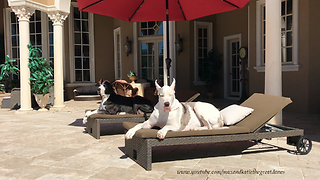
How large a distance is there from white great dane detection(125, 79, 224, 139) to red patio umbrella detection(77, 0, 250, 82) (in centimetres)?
189

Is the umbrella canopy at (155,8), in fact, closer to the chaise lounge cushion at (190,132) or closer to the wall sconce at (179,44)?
the chaise lounge cushion at (190,132)

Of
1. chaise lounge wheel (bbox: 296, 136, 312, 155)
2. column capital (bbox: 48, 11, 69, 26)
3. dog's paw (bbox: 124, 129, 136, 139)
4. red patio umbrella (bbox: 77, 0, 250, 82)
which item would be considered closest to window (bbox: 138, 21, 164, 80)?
column capital (bbox: 48, 11, 69, 26)

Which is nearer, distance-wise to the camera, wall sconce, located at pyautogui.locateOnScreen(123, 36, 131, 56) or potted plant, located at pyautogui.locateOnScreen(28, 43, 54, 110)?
potted plant, located at pyautogui.locateOnScreen(28, 43, 54, 110)

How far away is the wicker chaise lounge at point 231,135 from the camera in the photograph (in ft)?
9.88

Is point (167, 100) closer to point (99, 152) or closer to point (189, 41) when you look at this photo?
point (99, 152)

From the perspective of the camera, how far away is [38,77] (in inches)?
315

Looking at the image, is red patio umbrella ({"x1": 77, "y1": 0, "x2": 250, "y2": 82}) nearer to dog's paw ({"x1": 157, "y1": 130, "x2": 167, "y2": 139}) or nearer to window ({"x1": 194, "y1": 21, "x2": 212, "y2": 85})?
dog's paw ({"x1": 157, "y1": 130, "x2": 167, "y2": 139})

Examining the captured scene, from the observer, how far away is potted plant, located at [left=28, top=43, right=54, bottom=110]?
792 cm

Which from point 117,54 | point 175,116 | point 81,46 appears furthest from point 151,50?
point 175,116

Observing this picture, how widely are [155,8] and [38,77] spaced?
4.44 metres

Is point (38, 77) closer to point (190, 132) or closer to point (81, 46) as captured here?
point (81, 46)

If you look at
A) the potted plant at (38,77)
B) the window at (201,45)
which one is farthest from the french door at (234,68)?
the potted plant at (38,77)

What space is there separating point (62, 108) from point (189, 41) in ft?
16.8

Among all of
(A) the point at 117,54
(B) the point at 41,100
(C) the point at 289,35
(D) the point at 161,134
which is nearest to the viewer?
(D) the point at 161,134
